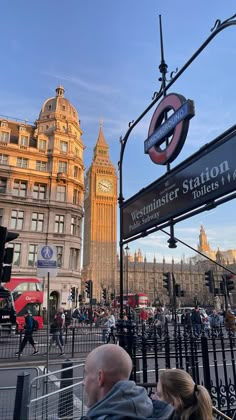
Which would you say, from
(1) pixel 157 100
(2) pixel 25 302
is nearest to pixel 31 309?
(2) pixel 25 302

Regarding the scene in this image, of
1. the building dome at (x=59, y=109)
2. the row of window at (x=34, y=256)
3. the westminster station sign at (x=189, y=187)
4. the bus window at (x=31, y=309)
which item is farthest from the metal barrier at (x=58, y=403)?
the building dome at (x=59, y=109)

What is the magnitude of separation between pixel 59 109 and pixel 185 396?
4299 cm

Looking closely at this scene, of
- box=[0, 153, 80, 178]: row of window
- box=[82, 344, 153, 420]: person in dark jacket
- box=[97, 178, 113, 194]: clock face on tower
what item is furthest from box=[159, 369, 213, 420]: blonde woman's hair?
box=[97, 178, 113, 194]: clock face on tower

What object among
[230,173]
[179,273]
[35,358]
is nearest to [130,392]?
[230,173]

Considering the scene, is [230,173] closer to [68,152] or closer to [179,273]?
[68,152]

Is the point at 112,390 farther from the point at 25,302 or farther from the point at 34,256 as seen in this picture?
the point at 34,256

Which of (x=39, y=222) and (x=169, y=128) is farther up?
(x=39, y=222)

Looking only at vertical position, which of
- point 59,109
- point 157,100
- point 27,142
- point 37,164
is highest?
point 59,109

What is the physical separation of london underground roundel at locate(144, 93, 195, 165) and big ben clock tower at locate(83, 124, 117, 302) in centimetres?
11342

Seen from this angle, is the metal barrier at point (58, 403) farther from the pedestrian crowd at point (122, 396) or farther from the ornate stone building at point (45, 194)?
the ornate stone building at point (45, 194)

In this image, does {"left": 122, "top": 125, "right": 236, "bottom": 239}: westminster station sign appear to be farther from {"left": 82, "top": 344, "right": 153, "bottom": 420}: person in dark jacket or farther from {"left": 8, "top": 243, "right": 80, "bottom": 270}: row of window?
{"left": 8, "top": 243, "right": 80, "bottom": 270}: row of window

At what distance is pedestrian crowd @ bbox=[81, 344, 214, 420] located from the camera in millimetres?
1512

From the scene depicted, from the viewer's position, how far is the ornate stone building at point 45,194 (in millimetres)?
34469

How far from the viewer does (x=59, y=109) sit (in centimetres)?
4159
